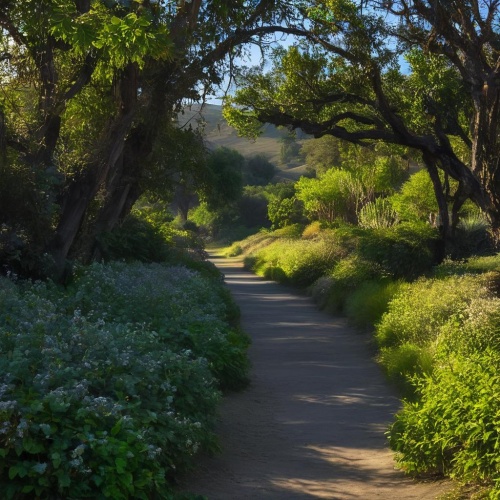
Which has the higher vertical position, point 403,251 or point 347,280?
point 403,251

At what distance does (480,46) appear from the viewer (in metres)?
18.9

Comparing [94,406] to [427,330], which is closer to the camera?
[94,406]

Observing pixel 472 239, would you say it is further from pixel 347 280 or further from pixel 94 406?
pixel 94 406

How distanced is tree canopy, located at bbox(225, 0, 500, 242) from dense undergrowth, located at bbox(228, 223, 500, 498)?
2.12 m

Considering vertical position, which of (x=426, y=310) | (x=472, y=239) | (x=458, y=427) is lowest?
(x=458, y=427)

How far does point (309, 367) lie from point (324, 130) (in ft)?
32.9

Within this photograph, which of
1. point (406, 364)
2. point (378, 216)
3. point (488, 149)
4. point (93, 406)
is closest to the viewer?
point (93, 406)

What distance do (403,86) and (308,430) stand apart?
14.9 m

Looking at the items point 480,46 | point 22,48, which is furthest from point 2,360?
point 480,46

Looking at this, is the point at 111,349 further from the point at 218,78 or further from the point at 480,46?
the point at 480,46

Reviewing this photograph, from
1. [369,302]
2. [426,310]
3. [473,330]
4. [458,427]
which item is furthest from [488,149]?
[458,427]

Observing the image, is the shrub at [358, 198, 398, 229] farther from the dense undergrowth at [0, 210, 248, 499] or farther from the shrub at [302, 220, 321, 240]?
the dense undergrowth at [0, 210, 248, 499]

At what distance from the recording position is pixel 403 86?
73.6 feet

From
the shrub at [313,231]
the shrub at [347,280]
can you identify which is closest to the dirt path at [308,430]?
the shrub at [347,280]
